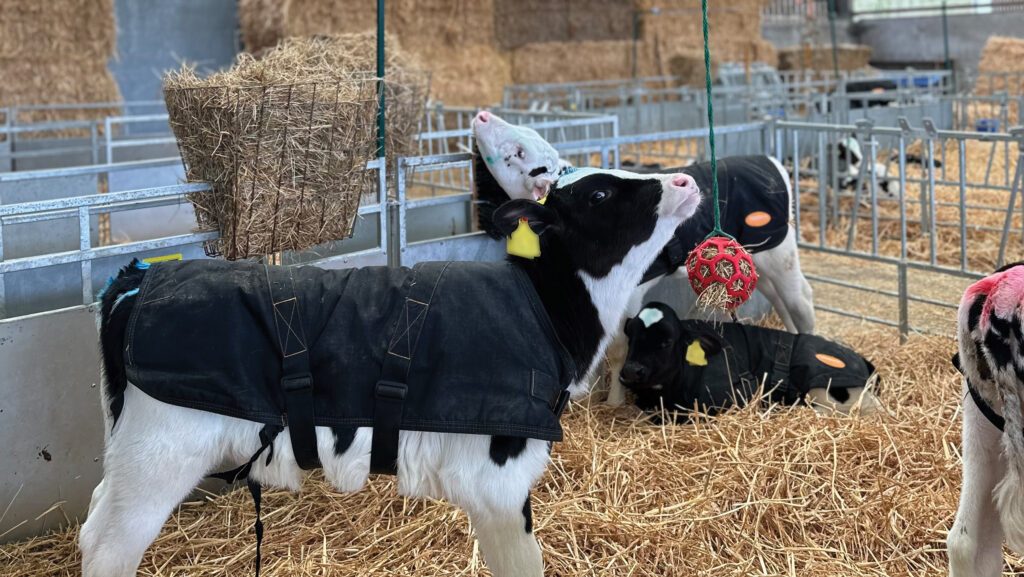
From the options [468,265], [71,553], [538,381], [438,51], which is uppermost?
[438,51]

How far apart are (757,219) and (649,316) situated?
0.89m

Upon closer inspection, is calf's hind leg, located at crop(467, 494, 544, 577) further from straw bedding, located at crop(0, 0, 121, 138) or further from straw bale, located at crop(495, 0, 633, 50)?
straw bale, located at crop(495, 0, 633, 50)

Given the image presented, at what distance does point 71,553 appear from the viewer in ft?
11.9

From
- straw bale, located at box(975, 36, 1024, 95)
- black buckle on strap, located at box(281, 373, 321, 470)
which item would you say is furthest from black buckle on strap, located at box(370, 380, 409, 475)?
straw bale, located at box(975, 36, 1024, 95)

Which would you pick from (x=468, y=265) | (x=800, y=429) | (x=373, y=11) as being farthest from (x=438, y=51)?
(x=468, y=265)

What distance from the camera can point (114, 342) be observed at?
2871 millimetres

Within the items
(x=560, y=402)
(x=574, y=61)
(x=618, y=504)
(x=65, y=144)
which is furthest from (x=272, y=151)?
(x=574, y=61)

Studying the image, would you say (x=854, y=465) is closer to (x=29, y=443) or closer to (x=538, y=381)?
(x=538, y=381)

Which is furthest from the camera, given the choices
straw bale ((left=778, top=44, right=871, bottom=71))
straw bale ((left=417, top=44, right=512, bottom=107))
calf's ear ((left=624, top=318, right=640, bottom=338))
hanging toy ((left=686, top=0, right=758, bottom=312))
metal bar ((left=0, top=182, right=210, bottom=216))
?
straw bale ((left=778, top=44, right=871, bottom=71))

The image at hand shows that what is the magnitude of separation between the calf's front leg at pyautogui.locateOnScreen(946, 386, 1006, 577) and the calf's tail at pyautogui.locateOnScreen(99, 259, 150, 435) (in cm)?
241

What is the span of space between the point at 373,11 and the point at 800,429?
12.1 meters

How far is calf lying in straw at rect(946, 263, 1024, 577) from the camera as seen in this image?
8.38ft

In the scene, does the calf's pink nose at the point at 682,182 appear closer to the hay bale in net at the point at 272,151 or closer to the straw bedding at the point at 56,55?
the hay bale in net at the point at 272,151

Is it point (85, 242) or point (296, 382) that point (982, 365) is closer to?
point (296, 382)
